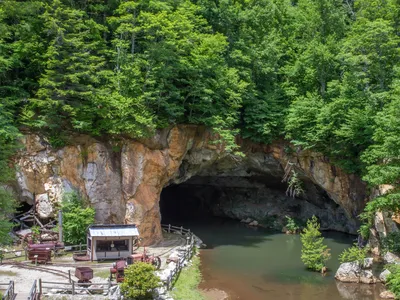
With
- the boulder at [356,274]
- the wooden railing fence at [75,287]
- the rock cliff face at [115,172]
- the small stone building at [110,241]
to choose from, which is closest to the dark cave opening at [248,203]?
the rock cliff face at [115,172]

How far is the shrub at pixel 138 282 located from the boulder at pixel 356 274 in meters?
11.7

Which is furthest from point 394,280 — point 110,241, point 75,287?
point 110,241

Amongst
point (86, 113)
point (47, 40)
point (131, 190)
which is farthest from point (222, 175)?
point (47, 40)

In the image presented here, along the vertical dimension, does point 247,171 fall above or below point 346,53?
below

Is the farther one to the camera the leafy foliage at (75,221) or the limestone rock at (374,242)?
the limestone rock at (374,242)

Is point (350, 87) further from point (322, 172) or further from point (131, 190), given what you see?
point (131, 190)

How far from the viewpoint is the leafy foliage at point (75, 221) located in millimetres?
30828

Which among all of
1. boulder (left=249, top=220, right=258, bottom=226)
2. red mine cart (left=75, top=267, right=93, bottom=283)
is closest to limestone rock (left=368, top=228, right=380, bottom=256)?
boulder (left=249, top=220, right=258, bottom=226)

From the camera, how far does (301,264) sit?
31750 mm

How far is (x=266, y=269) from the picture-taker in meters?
30.5

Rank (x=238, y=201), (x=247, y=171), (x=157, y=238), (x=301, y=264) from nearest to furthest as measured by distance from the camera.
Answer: (x=301, y=264)
(x=157, y=238)
(x=247, y=171)
(x=238, y=201)

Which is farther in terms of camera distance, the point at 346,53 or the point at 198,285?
the point at 346,53

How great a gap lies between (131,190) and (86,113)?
6011 millimetres

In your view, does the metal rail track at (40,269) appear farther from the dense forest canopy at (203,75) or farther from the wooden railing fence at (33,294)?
the dense forest canopy at (203,75)
